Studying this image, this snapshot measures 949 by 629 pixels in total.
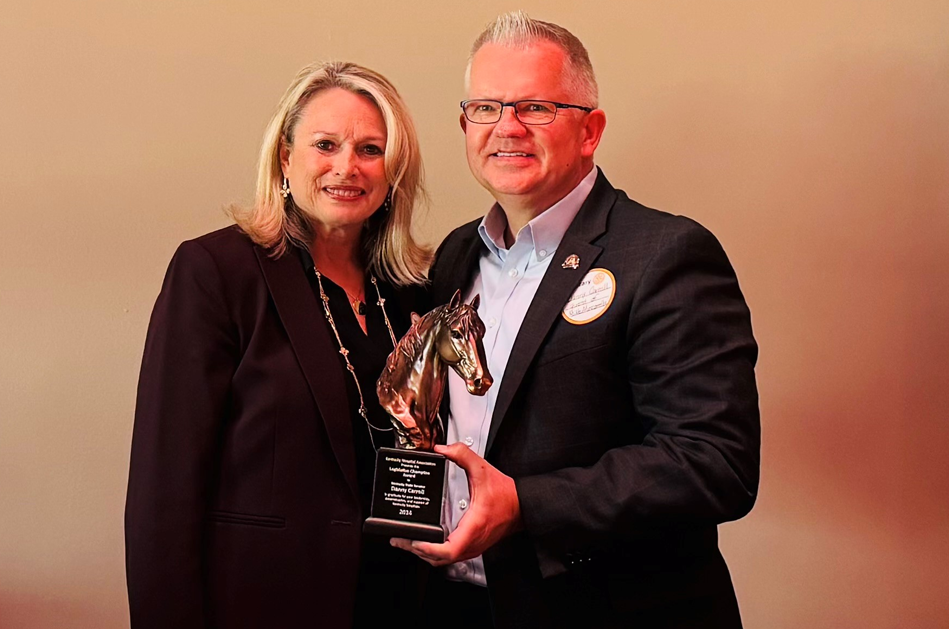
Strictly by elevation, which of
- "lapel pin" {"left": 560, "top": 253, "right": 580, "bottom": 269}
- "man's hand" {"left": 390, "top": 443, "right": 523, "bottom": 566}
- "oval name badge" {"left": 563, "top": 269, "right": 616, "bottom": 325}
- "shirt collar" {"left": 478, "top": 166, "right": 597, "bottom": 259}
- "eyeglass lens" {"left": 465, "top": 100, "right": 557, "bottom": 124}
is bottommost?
"man's hand" {"left": 390, "top": 443, "right": 523, "bottom": 566}

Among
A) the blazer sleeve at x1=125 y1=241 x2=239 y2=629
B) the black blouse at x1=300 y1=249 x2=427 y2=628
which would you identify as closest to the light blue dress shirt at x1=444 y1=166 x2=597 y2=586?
the black blouse at x1=300 y1=249 x2=427 y2=628

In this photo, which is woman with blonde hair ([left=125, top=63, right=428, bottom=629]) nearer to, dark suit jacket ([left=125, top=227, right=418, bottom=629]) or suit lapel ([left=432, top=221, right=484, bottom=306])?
Answer: dark suit jacket ([left=125, top=227, right=418, bottom=629])

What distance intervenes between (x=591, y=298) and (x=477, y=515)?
461 millimetres

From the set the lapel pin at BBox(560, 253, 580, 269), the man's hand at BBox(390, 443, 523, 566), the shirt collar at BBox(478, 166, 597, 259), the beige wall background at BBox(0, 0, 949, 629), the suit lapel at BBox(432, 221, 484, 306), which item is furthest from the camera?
the beige wall background at BBox(0, 0, 949, 629)

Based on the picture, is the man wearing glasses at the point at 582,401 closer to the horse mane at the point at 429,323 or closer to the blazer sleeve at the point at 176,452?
the horse mane at the point at 429,323

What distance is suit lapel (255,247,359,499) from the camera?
1.71 meters

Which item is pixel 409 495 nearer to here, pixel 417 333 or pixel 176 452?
pixel 417 333

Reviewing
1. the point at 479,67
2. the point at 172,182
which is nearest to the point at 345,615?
the point at 479,67

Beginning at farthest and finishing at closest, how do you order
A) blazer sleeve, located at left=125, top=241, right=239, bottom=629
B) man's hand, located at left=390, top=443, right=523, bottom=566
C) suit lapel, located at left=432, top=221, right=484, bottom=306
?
suit lapel, located at left=432, top=221, right=484, bottom=306 < blazer sleeve, located at left=125, top=241, right=239, bottom=629 < man's hand, located at left=390, top=443, right=523, bottom=566

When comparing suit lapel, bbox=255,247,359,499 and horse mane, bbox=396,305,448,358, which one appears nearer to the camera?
horse mane, bbox=396,305,448,358

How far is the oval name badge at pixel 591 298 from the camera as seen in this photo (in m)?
1.70

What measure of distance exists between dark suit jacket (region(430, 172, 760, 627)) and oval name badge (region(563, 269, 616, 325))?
0.04 feet

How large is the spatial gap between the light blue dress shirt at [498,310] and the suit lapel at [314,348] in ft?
0.71

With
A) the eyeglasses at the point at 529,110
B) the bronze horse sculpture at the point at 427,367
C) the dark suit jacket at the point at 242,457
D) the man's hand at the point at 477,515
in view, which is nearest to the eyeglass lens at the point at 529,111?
the eyeglasses at the point at 529,110
